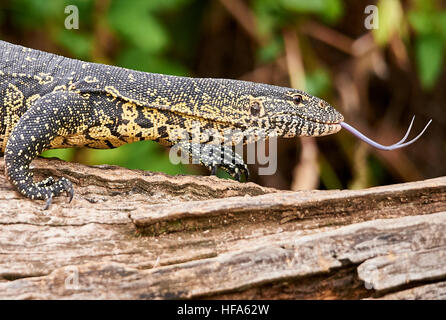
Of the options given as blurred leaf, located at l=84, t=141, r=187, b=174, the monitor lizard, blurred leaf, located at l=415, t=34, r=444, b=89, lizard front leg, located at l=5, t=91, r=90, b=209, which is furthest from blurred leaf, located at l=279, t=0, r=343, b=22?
lizard front leg, located at l=5, t=91, r=90, b=209

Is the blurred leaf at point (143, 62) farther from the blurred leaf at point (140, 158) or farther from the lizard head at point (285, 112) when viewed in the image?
the lizard head at point (285, 112)

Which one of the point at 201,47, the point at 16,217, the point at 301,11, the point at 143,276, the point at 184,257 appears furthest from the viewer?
the point at 201,47

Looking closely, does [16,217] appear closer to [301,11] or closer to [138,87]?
[138,87]

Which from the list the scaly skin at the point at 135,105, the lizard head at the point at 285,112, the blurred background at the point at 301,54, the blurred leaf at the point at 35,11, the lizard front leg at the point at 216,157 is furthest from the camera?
the blurred background at the point at 301,54

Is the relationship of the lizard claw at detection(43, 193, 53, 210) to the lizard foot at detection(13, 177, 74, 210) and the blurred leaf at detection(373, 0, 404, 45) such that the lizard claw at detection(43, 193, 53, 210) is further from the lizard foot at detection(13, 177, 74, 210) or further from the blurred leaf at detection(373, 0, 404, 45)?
the blurred leaf at detection(373, 0, 404, 45)

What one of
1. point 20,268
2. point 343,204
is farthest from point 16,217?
point 343,204

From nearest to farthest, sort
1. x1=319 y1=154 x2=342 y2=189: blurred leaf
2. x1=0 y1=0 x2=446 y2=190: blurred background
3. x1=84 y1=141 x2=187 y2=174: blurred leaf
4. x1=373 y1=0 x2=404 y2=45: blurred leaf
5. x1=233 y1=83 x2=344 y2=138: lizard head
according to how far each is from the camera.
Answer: x1=233 y1=83 x2=344 y2=138: lizard head < x1=84 y1=141 x2=187 y2=174: blurred leaf < x1=0 y1=0 x2=446 y2=190: blurred background < x1=373 y1=0 x2=404 y2=45: blurred leaf < x1=319 y1=154 x2=342 y2=189: blurred leaf

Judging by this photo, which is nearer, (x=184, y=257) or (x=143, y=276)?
(x=143, y=276)

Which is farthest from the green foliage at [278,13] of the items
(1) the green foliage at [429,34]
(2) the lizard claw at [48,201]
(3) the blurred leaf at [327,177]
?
(2) the lizard claw at [48,201]
